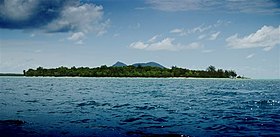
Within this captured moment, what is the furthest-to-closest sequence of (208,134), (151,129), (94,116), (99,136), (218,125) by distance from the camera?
(94,116) → (218,125) → (151,129) → (208,134) → (99,136)

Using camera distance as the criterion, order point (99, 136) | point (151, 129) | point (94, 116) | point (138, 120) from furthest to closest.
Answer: point (94, 116) < point (138, 120) < point (151, 129) < point (99, 136)

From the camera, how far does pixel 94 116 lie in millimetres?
29609

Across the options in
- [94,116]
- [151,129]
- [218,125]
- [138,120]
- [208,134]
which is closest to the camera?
[208,134]

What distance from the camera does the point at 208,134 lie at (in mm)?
21609

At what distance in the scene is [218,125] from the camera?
25250 millimetres

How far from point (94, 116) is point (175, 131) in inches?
390

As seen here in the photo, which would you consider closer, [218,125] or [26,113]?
[218,125]

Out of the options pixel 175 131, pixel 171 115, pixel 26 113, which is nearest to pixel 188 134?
pixel 175 131

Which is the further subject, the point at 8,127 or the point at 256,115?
the point at 256,115

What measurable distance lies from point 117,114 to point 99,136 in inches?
438

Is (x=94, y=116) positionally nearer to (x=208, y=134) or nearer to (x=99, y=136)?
(x=99, y=136)

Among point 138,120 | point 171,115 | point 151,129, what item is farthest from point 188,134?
point 171,115

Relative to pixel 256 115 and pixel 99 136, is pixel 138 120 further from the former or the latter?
pixel 256 115

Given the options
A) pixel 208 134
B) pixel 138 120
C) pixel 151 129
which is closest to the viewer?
pixel 208 134
